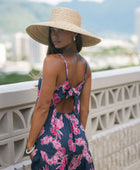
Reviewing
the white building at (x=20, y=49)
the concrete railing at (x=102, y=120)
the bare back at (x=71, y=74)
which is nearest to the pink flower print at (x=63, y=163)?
the bare back at (x=71, y=74)

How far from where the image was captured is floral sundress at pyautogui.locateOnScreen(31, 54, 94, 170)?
1968mm

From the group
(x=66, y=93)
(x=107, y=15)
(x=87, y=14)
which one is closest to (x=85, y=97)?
(x=66, y=93)

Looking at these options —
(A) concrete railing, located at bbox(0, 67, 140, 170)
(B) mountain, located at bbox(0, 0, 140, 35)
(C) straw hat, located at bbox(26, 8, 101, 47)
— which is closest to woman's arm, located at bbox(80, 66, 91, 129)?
(C) straw hat, located at bbox(26, 8, 101, 47)

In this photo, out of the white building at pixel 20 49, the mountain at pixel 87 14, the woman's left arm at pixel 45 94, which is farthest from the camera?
the mountain at pixel 87 14

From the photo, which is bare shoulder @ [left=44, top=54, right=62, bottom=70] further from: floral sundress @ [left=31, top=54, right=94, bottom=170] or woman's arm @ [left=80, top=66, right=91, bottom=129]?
woman's arm @ [left=80, top=66, right=91, bottom=129]

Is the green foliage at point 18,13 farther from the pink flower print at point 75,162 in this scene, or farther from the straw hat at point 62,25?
the pink flower print at point 75,162

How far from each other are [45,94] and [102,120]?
1.55m

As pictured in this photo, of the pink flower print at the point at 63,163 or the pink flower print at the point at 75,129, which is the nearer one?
the pink flower print at the point at 63,163

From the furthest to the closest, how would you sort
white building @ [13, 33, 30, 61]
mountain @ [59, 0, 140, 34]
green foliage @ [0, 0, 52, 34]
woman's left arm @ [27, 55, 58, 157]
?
mountain @ [59, 0, 140, 34]
green foliage @ [0, 0, 52, 34]
white building @ [13, 33, 30, 61]
woman's left arm @ [27, 55, 58, 157]

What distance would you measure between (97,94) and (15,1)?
71.9 ft

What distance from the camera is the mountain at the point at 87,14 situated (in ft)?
76.6

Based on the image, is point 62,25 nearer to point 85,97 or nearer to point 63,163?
point 85,97

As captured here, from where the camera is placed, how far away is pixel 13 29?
74.8 feet

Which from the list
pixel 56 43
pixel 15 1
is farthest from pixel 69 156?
pixel 15 1
